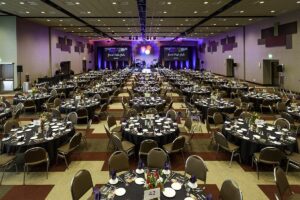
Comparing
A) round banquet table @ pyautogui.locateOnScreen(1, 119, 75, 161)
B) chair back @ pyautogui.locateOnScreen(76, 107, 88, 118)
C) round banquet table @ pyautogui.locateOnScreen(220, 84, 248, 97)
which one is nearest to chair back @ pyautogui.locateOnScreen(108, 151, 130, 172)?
round banquet table @ pyautogui.locateOnScreen(1, 119, 75, 161)

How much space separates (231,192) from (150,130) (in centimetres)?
380

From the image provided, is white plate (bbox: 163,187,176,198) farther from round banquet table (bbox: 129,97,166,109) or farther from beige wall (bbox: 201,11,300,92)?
beige wall (bbox: 201,11,300,92)

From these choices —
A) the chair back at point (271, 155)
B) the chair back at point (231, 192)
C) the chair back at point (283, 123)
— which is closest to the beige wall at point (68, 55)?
the chair back at point (283, 123)

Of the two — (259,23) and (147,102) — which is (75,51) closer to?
(259,23)

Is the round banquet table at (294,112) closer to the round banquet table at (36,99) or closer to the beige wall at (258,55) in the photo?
the beige wall at (258,55)

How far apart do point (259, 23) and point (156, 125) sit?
2094 centimetres

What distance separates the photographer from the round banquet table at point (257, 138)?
6.83 meters

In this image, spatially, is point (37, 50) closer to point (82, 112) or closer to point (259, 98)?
point (82, 112)

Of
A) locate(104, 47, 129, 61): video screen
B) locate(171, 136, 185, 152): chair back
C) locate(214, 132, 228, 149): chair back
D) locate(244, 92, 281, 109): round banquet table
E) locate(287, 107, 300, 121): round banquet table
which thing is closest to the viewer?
locate(171, 136, 185, 152): chair back

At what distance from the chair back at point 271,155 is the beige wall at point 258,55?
15.0 meters

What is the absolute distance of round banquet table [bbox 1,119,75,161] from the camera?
22.5 ft

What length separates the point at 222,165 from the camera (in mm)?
7480

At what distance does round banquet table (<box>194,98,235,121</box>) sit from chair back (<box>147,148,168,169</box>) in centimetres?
606

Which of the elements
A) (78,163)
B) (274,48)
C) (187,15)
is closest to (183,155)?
(78,163)
